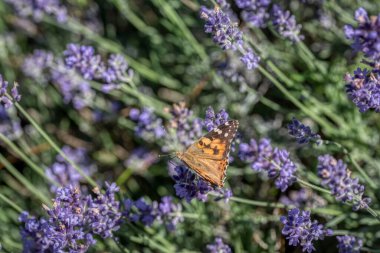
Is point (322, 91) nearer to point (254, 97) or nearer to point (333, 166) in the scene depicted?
point (254, 97)

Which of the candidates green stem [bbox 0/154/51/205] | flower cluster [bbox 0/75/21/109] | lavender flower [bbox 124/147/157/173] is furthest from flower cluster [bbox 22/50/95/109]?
flower cluster [bbox 0/75/21/109]

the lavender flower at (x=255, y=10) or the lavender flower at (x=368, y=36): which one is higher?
the lavender flower at (x=255, y=10)

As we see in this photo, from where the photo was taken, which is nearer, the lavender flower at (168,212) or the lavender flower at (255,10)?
the lavender flower at (168,212)

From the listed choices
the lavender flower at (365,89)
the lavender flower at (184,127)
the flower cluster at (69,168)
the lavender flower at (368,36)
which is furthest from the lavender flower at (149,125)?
the lavender flower at (368,36)

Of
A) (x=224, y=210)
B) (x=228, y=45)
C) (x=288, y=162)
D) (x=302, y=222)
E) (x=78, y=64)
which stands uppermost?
(x=228, y=45)

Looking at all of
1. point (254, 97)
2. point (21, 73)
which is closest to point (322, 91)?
point (254, 97)

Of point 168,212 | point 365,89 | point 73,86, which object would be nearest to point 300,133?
point 365,89

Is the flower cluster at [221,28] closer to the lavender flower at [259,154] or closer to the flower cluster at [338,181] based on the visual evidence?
the lavender flower at [259,154]
